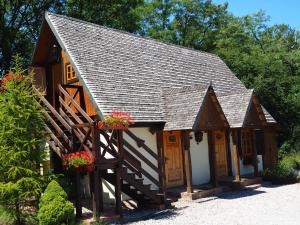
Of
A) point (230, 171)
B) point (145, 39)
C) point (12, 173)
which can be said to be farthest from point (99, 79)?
point (230, 171)

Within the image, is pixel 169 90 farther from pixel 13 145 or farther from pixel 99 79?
pixel 13 145

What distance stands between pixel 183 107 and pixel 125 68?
311cm

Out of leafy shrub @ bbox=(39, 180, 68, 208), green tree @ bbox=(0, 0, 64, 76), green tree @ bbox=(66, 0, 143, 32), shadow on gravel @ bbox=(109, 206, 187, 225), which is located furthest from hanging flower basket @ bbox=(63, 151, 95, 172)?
green tree @ bbox=(66, 0, 143, 32)

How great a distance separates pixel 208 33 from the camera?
3981 centimetres

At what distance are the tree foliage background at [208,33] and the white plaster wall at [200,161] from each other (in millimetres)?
10805

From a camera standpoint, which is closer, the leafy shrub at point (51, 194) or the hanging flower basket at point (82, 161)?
the leafy shrub at point (51, 194)

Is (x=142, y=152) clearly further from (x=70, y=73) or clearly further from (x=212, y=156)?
(x=70, y=73)

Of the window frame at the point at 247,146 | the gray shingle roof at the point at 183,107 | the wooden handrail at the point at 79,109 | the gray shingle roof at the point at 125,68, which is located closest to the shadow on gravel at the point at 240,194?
the gray shingle roof at the point at 183,107

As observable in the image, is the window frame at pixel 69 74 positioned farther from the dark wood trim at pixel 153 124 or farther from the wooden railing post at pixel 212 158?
the wooden railing post at pixel 212 158

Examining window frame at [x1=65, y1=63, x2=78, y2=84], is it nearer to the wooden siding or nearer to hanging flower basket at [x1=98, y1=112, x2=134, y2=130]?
the wooden siding

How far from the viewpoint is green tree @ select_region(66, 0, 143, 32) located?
31547 mm

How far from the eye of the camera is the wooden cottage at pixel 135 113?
13.1 meters

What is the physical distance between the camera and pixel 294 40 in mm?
45094

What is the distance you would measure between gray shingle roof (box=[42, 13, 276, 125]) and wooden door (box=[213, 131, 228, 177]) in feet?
8.43
